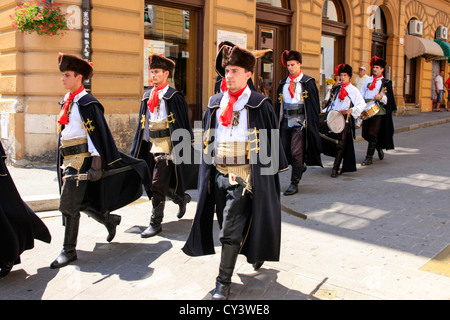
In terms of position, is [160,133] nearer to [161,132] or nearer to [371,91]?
[161,132]

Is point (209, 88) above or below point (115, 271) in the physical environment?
above

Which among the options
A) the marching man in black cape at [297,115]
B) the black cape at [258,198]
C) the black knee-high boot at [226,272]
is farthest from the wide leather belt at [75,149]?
the marching man in black cape at [297,115]

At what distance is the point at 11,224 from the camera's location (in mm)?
4312

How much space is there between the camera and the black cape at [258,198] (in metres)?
3.88

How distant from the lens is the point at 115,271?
4465 millimetres

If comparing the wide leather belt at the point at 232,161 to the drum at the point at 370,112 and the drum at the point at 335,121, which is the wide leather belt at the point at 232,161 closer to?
the drum at the point at 335,121

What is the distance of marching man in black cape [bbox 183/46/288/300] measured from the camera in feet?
12.6

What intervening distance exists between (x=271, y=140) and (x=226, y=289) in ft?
3.98

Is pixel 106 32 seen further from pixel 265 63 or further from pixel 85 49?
pixel 265 63

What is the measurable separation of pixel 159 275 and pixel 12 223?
1.37 m

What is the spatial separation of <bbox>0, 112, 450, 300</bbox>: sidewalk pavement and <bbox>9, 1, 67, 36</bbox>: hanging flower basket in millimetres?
4652

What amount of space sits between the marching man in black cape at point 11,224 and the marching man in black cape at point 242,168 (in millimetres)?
1582
